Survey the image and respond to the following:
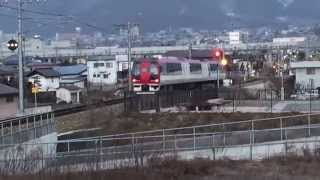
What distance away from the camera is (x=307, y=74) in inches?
2844

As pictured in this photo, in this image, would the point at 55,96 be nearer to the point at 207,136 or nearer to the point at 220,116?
the point at 220,116

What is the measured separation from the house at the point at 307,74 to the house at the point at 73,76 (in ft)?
104

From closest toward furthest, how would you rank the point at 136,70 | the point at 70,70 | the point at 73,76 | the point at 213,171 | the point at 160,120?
the point at 213,171 → the point at 160,120 → the point at 136,70 → the point at 73,76 → the point at 70,70

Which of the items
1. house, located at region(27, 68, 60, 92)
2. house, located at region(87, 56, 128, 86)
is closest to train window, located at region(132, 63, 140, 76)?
house, located at region(27, 68, 60, 92)

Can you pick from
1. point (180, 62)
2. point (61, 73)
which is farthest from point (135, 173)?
point (61, 73)

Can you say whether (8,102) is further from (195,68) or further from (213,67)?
(213,67)

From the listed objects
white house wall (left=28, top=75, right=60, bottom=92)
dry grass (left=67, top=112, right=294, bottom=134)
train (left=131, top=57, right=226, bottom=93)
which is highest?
train (left=131, top=57, right=226, bottom=93)

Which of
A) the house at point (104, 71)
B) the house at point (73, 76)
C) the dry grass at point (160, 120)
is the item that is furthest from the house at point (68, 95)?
the dry grass at point (160, 120)

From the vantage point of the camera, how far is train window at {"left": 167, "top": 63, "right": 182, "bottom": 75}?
54312 millimetres

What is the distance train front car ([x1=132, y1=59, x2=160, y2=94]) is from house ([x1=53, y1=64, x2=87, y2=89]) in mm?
38757

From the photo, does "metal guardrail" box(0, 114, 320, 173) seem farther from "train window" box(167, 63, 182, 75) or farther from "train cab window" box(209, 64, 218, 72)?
"train cab window" box(209, 64, 218, 72)

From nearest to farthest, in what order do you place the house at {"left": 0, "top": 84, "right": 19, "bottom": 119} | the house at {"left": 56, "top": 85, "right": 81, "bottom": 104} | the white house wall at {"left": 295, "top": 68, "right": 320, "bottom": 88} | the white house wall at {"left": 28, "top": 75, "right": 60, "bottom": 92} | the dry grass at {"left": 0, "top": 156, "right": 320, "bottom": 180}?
the dry grass at {"left": 0, "top": 156, "right": 320, "bottom": 180} → the house at {"left": 0, "top": 84, "right": 19, "bottom": 119} → the white house wall at {"left": 295, "top": 68, "right": 320, "bottom": 88} → the house at {"left": 56, "top": 85, "right": 81, "bottom": 104} → the white house wall at {"left": 28, "top": 75, "right": 60, "bottom": 92}

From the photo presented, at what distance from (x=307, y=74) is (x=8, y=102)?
117 feet

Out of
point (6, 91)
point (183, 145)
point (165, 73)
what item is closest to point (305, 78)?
point (165, 73)
